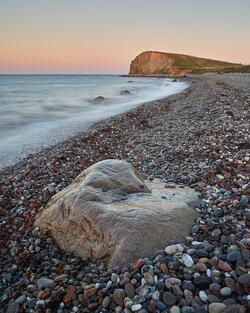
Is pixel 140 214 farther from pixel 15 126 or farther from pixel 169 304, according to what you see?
pixel 15 126

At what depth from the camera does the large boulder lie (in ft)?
12.4

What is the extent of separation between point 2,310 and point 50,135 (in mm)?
11555

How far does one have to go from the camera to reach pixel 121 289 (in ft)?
10.5

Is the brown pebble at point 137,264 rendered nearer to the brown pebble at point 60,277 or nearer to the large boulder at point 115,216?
the large boulder at point 115,216

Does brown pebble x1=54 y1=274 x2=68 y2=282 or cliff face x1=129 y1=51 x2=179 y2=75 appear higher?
brown pebble x1=54 y1=274 x2=68 y2=282

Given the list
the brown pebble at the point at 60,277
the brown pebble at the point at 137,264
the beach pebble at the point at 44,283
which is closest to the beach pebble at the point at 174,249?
the brown pebble at the point at 137,264

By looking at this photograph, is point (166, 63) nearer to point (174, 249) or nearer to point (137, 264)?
point (174, 249)

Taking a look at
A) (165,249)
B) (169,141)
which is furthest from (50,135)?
(165,249)

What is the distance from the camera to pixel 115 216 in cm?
408

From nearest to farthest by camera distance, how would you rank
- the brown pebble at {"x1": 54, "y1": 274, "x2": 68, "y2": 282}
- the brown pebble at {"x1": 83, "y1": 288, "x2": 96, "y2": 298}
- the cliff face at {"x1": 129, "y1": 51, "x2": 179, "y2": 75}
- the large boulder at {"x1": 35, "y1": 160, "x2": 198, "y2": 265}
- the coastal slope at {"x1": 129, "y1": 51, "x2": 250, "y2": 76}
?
the brown pebble at {"x1": 83, "y1": 288, "x2": 96, "y2": 298} < the brown pebble at {"x1": 54, "y1": 274, "x2": 68, "y2": 282} < the large boulder at {"x1": 35, "y1": 160, "x2": 198, "y2": 265} < the coastal slope at {"x1": 129, "y1": 51, "x2": 250, "y2": 76} < the cliff face at {"x1": 129, "y1": 51, "x2": 179, "y2": 75}

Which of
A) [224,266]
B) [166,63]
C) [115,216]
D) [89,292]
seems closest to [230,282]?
[224,266]

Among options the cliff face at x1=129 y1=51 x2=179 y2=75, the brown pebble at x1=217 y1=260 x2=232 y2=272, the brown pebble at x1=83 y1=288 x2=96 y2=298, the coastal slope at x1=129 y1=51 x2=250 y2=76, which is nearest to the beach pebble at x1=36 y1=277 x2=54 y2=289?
the brown pebble at x1=83 y1=288 x2=96 y2=298

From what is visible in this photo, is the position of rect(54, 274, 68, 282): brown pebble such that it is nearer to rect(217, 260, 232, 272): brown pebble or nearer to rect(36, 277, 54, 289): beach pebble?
rect(36, 277, 54, 289): beach pebble

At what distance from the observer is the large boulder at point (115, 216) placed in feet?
12.4
